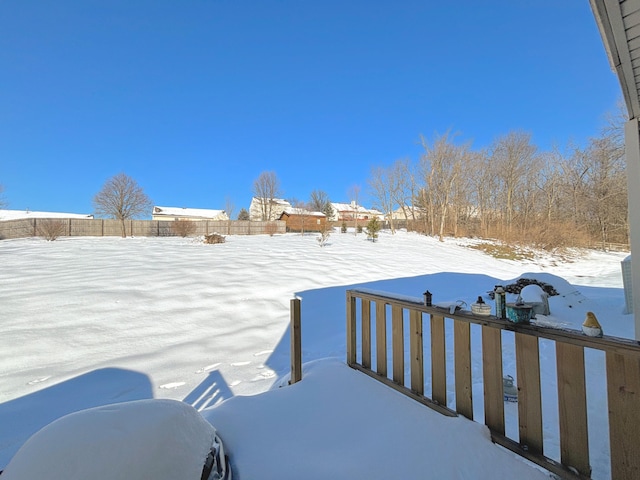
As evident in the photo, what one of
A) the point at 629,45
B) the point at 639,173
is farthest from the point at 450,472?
the point at 639,173

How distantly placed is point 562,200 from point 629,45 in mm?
26550

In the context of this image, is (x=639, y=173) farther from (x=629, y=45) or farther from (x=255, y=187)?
(x=255, y=187)

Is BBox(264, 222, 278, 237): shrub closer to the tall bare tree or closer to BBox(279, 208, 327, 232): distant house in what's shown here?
BBox(279, 208, 327, 232): distant house

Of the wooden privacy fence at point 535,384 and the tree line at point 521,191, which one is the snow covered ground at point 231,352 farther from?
the tree line at point 521,191

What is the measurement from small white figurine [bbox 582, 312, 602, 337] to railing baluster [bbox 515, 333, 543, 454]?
23cm

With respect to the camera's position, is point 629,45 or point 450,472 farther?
point 629,45

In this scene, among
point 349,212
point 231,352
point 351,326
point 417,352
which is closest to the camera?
point 417,352

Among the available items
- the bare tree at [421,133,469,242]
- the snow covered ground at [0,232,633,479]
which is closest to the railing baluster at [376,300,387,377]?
the snow covered ground at [0,232,633,479]

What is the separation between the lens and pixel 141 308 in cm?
470

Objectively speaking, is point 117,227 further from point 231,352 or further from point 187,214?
point 187,214

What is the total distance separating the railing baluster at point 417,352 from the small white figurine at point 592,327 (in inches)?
35.5

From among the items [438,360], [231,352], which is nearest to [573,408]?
[438,360]

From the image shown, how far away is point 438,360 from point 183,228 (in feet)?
65.0

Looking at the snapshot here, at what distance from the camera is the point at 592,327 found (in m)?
1.24
